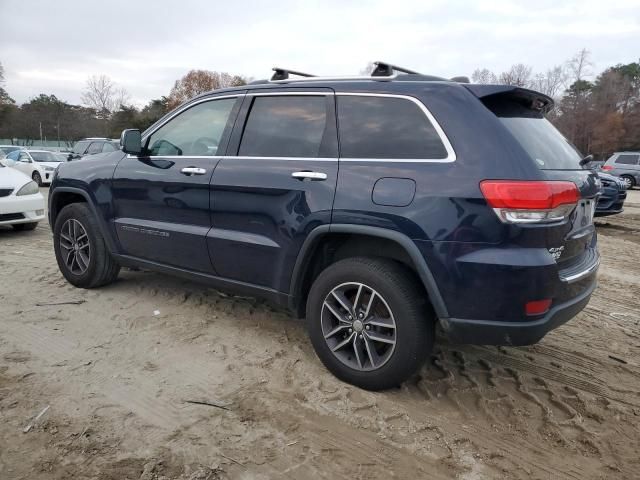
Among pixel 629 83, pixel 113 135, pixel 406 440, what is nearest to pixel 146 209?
pixel 406 440

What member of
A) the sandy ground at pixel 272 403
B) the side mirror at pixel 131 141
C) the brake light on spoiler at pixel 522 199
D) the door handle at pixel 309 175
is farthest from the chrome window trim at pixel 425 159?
the side mirror at pixel 131 141

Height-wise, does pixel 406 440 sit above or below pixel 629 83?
below

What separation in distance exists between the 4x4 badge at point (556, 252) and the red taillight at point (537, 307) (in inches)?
9.1

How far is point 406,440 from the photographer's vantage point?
256cm

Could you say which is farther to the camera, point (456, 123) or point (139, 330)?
point (139, 330)

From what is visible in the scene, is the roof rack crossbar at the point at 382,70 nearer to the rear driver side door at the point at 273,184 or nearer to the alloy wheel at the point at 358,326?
the rear driver side door at the point at 273,184

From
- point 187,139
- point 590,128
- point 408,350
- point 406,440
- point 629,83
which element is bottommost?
point 406,440

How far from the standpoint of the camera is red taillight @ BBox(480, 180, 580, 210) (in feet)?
8.10

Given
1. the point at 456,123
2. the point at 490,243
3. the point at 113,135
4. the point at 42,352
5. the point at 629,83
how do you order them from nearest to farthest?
1. the point at 490,243
2. the point at 456,123
3. the point at 42,352
4. the point at 113,135
5. the point at 629,83

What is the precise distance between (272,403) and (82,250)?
2.89 metres

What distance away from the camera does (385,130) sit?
9.68 feet

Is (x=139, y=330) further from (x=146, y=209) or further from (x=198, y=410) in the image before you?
(x=198, y=410)

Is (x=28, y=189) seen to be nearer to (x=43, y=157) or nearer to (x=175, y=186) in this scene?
(x=175, y=186)

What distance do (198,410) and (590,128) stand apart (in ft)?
197
